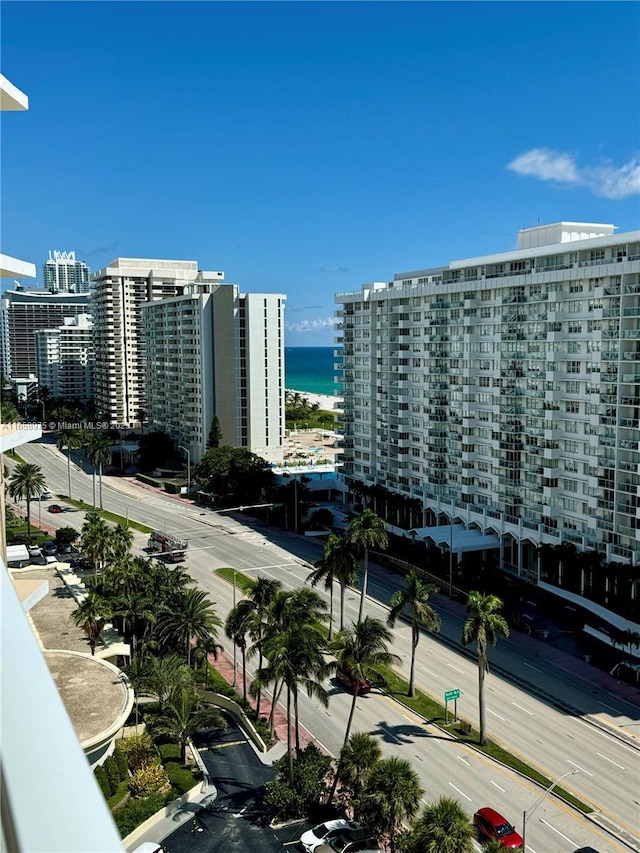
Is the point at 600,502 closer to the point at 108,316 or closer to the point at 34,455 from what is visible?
the point at 34,455

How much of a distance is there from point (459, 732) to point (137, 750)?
19146mm

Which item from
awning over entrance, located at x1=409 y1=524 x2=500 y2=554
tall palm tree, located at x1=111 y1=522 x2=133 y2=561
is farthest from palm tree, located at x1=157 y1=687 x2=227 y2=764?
awning over entrance, located at x1=409 y1=524 x2=500 y2=554

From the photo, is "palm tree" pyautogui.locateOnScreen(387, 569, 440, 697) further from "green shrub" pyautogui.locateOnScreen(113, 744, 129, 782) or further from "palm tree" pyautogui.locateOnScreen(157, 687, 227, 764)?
"green shrub" pyautogui.locateOnScreen(113, 744, 129, 782)

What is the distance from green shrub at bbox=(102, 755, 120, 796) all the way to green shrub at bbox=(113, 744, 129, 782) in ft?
0.65

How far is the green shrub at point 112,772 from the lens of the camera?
37.8 metres

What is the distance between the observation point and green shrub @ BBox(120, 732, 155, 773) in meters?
40.0

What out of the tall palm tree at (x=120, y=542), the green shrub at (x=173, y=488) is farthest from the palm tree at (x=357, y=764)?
the green shrub at (x=173, y=488)

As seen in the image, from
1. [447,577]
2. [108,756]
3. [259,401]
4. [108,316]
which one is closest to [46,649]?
[108,756]

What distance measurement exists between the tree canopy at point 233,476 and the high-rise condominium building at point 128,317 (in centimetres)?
5495

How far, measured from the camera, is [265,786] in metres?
40.1

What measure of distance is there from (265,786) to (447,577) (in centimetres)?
3836

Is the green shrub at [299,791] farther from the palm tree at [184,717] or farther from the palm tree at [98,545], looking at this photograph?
the palm tree at [98,545]

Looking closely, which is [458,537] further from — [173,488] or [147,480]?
[147,480]

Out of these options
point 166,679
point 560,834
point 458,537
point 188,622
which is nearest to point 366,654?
point 166,679
